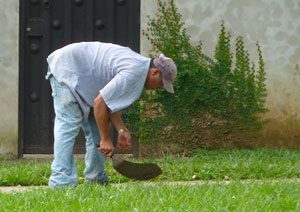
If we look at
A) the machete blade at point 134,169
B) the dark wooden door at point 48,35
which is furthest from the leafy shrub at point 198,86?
the machete blade at point 134,169

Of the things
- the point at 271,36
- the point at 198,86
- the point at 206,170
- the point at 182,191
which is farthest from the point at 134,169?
the point at 271,36

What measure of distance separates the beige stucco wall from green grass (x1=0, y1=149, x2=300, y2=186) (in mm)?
883

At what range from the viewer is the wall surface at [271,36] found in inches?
376

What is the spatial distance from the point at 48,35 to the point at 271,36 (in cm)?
245

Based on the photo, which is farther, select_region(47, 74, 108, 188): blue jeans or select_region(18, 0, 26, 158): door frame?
select_region(18, 0, 26, 158): door frame

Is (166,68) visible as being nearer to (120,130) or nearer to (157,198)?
(120,130)

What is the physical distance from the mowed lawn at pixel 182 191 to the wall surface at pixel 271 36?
126cm

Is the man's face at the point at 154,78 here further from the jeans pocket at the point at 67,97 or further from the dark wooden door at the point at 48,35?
the dark wooden door at the point at 48,35

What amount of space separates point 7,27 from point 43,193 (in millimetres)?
4005

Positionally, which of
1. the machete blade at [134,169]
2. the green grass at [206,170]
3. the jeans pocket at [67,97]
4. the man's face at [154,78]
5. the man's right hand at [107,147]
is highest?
the man's face at [154,78]

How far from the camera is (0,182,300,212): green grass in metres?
5.29

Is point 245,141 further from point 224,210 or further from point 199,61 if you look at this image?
point 224,210

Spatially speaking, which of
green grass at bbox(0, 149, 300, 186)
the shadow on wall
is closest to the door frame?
green grass at bbox(0, 149, 300, 186)

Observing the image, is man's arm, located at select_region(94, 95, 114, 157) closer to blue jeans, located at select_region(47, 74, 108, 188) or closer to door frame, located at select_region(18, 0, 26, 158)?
blue jeans, located at select_region(47, 74, 108, 188)
